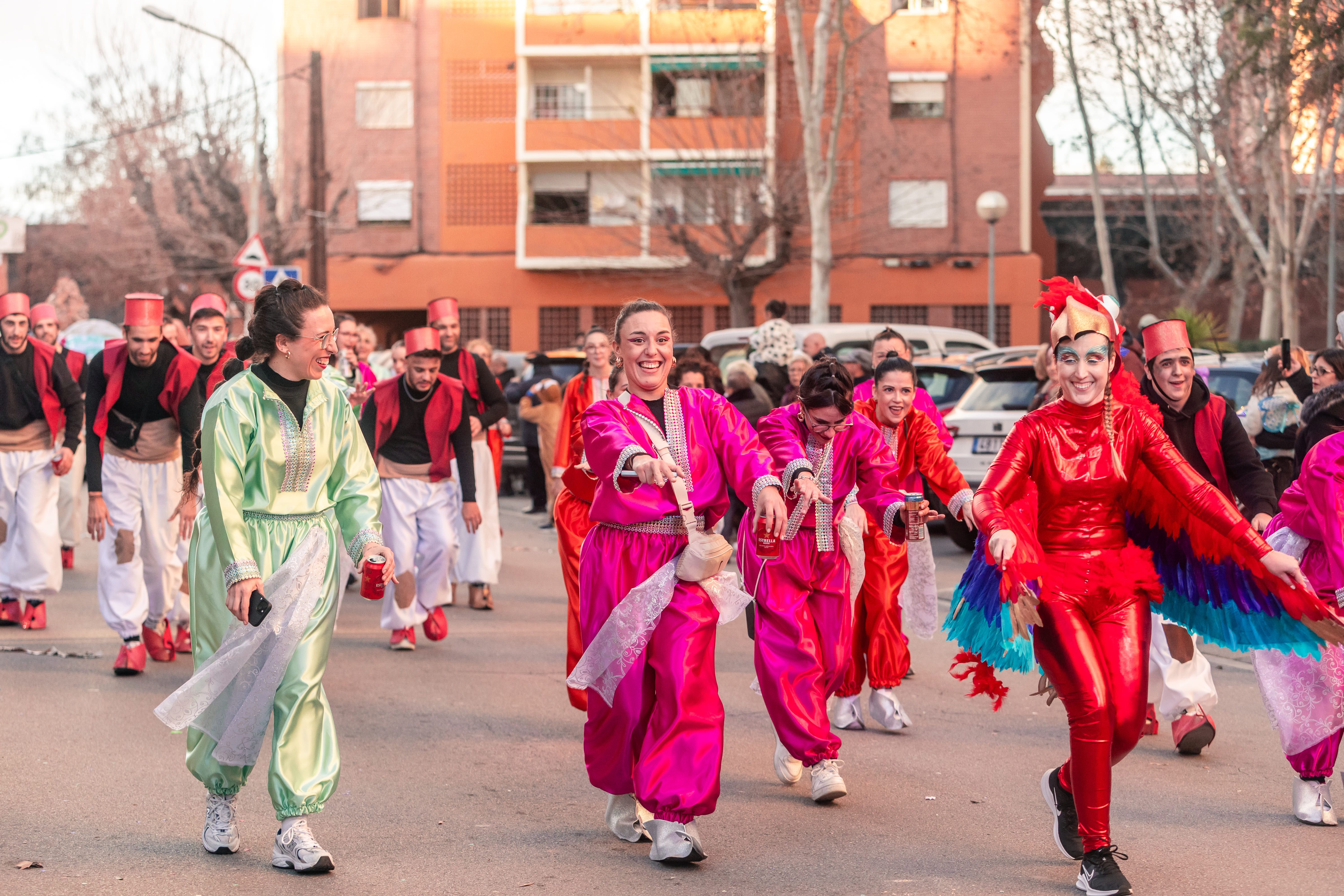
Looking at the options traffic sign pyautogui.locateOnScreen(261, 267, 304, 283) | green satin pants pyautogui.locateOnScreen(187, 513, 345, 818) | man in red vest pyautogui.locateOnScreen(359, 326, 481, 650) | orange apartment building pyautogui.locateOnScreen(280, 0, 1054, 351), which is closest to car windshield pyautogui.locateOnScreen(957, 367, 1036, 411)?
man in red vest pyautogui.locateOnScreen(359, 326, 481, 650)

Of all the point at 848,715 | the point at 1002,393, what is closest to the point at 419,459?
the point at 848,715

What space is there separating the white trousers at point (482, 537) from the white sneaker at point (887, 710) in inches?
171

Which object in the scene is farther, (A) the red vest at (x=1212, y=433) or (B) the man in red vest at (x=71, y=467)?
(B) the man in red vest at (x=71, y=467)

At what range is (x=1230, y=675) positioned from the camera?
9.15 metres

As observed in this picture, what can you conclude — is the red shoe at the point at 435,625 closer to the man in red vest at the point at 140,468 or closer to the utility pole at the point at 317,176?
the man in red vest at the point at 140,468

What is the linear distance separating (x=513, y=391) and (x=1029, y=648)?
1526 cm

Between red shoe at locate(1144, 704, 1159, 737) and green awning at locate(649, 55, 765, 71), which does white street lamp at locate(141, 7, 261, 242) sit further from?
red shoe at locate(1144, 704, 1159, 737)

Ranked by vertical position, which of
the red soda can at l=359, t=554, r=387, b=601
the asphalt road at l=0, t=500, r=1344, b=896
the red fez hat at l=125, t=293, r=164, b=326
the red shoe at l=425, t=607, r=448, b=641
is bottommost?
the asphalt road at l=0, t=500, r=1344, b=896

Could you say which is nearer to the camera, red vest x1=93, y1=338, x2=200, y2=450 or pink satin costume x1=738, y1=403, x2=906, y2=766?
pink satin costume x1=738, y1=403, x2=906, y2=766

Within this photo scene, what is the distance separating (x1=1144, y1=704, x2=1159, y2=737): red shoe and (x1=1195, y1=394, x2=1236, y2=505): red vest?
4.35 feet

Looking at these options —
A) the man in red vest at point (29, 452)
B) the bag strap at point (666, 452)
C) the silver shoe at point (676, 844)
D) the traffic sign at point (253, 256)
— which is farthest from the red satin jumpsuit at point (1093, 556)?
the traffic sign at point (253, 256)

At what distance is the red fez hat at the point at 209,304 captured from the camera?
31.3ft

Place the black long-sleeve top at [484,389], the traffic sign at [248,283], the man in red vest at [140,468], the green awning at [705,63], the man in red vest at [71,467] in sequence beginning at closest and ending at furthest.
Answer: the man in red vest at [140,468], the black long-sleeve top at [484,389], the man in red vest at [71,467], the traffic sign at [248,283], the green awning at [705,63]

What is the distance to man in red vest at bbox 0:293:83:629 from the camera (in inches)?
409
